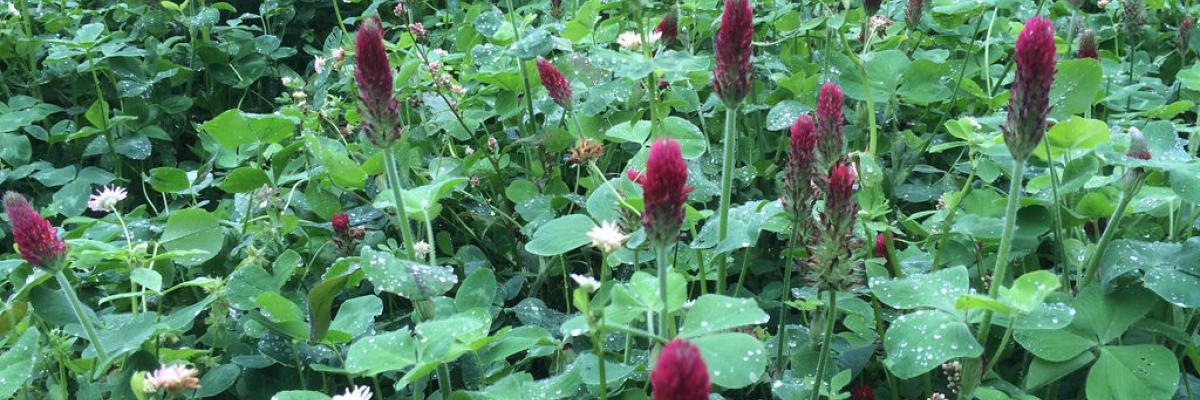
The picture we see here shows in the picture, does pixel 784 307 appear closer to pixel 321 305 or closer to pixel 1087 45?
pixel 321 305

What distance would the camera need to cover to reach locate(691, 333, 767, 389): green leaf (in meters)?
1.28

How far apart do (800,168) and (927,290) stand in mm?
294

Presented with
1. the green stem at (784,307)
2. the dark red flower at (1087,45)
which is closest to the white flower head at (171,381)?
the green stem at (784,307)

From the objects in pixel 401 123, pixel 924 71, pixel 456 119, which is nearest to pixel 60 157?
pixel 401 123

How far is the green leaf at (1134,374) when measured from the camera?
1.55 metres

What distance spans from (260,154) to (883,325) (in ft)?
5.37

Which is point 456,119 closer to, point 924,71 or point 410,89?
point 410,89

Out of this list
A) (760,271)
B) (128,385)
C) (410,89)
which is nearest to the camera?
(128,385)

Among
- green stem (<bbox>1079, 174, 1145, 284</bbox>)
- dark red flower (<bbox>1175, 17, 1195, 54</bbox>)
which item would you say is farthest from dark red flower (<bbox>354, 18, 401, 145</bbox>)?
dark red flower (<bbox>1175, 17, 1195, 54</bbox>)

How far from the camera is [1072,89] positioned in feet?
6.67

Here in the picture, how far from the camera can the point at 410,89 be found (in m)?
2.82

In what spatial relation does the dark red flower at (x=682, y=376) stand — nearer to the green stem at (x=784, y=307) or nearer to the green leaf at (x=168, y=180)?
the green stem at (x=784, y=307)

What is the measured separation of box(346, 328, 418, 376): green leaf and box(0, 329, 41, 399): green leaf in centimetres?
62

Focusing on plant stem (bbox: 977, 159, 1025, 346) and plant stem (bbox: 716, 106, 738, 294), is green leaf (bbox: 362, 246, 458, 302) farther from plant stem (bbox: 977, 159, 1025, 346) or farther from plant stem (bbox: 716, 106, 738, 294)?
plant stem (bbox: 977, 159, 1025, 346)
